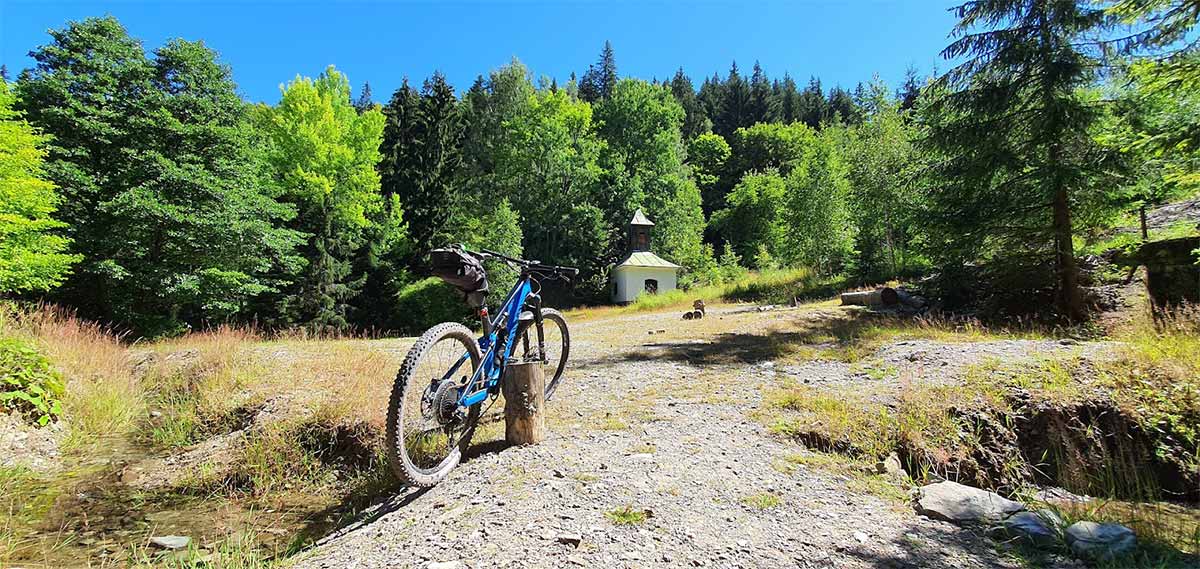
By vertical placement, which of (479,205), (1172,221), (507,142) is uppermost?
(507,142)

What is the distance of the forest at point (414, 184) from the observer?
811cm

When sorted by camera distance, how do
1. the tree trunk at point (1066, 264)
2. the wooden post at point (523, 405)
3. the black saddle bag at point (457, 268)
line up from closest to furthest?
the black saddle bag at point (457, 268), the wooden post at point (523, 405), the tree trunk at point (1066, 264)

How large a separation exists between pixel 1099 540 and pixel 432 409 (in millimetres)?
3646

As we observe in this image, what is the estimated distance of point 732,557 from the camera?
2250 mm

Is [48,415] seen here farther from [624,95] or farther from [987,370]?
[624,95]

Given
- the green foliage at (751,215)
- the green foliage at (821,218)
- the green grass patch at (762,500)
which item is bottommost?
the green grass patch at (762,500)

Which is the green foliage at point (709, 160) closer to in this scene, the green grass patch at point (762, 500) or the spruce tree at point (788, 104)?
the spruce tree at point (788, 104)

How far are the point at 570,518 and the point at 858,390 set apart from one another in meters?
3.73

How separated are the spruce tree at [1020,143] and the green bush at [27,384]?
13.2 metres

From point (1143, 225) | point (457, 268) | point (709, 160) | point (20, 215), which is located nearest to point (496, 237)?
point (20, 215)

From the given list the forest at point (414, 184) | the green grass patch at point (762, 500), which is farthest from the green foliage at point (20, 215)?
the green grass patch at point (762, 500)

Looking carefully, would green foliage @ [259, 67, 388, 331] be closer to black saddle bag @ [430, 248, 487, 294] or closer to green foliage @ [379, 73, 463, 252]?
green foliage @ [379, 73, 463, 252]

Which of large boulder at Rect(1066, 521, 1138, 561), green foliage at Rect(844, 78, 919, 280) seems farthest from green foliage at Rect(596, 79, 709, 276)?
large boulder at Rect(1066, 521, 1138, 561)

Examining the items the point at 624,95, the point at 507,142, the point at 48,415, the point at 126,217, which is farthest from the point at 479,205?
the point at 48,415
